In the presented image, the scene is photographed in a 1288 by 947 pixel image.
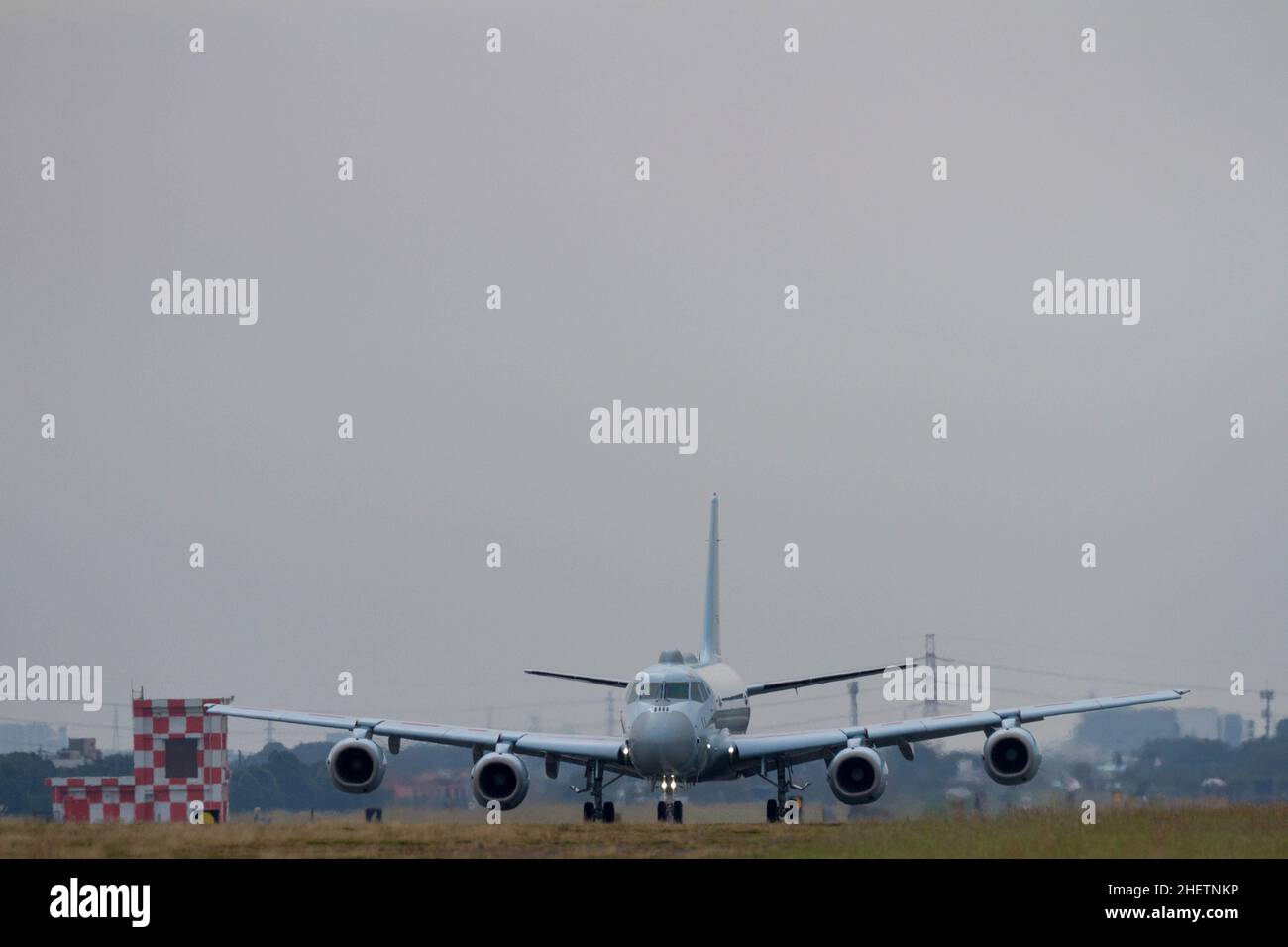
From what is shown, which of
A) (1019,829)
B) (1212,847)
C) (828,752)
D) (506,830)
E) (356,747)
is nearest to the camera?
(1212,847)

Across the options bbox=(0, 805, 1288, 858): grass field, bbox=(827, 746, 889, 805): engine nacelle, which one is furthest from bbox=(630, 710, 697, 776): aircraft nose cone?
bbox=(0, 805, 1288, 858): grass field

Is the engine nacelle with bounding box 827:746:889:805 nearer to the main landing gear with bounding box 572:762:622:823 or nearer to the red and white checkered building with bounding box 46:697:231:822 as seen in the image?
the main landing gear with bounding box 572:762:622:823

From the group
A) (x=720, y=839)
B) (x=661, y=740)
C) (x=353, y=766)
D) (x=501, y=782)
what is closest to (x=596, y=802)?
(x=501, y=782)

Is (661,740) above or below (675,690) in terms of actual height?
below

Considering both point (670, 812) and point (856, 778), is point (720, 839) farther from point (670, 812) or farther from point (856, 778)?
point (670, 812)

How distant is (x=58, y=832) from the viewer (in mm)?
36594

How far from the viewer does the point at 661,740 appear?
1849 inches

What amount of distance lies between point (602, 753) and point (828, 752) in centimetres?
651

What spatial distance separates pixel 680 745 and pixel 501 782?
4.27m

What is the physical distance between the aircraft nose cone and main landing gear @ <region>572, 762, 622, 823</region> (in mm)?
1840

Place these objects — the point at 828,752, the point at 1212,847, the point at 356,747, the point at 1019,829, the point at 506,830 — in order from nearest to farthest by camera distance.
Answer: the point at 1212,847
the point at 1019,829
the point at 506,830
the point at 356,747
the point at 828,752

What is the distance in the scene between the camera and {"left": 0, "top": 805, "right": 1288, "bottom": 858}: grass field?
3056 cm

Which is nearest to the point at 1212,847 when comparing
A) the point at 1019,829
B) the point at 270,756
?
the point at 1019,829
